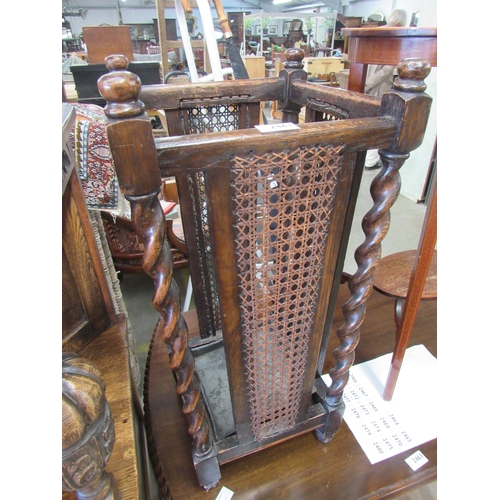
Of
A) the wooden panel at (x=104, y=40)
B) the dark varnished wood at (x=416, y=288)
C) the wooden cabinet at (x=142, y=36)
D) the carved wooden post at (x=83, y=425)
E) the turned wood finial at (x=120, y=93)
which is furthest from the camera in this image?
the wooden cabinet at (x=142, y=36)

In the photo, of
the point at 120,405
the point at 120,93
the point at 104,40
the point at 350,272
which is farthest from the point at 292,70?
the point at 104,40

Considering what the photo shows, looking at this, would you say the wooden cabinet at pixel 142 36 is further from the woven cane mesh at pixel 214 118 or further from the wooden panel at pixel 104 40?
the woven cane mesh at pixel 214 118

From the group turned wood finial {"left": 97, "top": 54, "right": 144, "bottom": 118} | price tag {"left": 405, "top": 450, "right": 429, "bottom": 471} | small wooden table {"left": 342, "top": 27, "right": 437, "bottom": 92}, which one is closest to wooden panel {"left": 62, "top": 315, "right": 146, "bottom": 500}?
turned wood finial {"left": 97, "top": 54, "right": 144, "bottom": 118}

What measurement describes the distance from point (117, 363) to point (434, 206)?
0.67 m

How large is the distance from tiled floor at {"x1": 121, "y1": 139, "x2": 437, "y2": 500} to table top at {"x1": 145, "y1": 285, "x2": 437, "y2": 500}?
423 millimetres

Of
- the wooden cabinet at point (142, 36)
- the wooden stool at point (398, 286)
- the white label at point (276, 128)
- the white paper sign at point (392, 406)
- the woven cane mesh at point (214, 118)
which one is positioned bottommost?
A: the white paper sign at point (392, 406)

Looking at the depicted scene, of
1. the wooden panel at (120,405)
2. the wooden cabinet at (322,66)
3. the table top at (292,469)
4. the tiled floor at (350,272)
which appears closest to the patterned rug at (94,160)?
the wooden panel at (120,405)

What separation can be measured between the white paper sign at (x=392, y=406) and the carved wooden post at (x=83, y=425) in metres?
0.70

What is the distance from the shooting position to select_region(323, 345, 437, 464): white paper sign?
2.64 feet

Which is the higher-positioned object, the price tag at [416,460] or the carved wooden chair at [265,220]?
the carved wooden chair at [265,220]

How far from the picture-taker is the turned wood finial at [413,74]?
17.5 inches

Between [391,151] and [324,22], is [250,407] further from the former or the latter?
[324,22]
